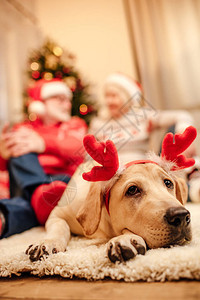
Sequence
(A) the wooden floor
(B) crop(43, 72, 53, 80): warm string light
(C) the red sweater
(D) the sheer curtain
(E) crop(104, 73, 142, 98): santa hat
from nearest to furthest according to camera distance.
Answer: (A) the wooden floor → (C) the red sweater → (E) crop(104, 73, 142, 98): santa hat → (D) the sheer curtain → (B) crop(43, 72, 53, 80): warm string light

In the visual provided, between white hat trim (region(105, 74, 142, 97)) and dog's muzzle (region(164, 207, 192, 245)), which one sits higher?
white hat trim (region(105, 74, 142, 97))

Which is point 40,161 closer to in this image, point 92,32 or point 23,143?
point 23,143

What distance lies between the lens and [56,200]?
112cm

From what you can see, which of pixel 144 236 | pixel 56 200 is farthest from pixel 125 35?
pixel 144 236

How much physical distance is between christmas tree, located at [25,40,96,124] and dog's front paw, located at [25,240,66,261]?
2.57m

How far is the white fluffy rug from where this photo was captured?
1.99 feet

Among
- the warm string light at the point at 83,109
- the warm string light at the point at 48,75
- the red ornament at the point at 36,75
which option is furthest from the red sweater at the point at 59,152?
the red ornament at the point at 36,75

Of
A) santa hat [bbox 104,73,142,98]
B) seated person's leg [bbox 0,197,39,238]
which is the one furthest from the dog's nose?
santa hat [bbox 104,73,142,98]

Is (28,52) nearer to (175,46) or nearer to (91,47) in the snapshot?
(91,47)

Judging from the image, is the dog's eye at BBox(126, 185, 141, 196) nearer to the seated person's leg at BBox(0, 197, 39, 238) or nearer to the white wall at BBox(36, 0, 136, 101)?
the seated person's leg at BBox(0, 197, 39, 238)

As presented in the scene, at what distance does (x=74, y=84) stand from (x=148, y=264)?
3.09m

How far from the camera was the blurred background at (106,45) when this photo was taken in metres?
2.92

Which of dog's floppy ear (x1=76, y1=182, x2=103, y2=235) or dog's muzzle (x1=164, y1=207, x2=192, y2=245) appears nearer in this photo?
dog's muzzle (x1=164, y1=207, x2=192, y2=245)

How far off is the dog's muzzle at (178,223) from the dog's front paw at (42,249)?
0.38 m
